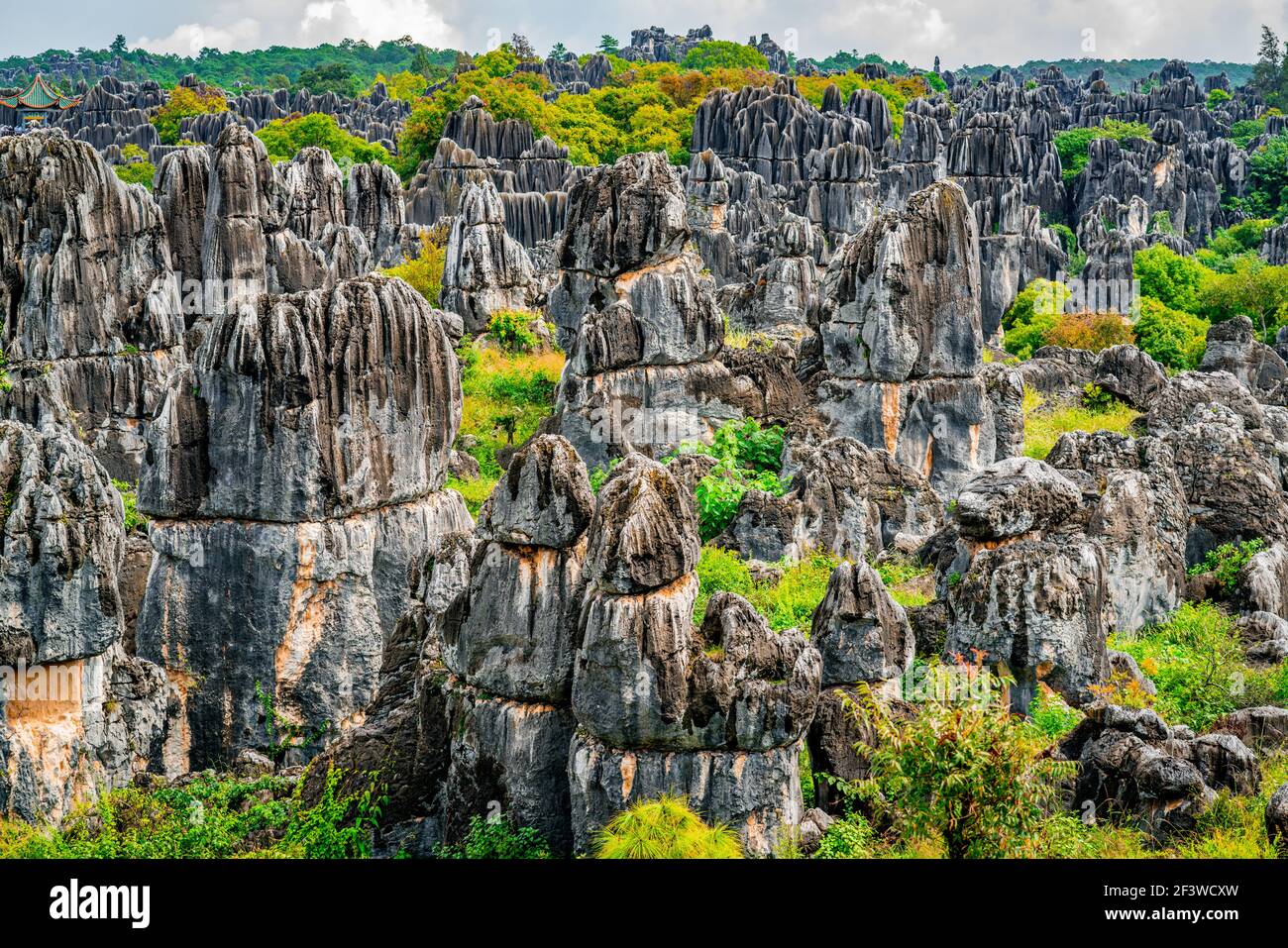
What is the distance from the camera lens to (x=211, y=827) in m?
12.2

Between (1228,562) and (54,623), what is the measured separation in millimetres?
14342

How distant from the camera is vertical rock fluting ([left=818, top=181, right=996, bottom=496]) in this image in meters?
22.8

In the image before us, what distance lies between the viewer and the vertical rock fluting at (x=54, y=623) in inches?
482

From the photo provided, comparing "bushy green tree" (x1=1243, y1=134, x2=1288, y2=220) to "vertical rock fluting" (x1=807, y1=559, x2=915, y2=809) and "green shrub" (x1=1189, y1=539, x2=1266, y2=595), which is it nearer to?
"green shrub" (x1=1189, y1=539, x2=1266, y2=595)

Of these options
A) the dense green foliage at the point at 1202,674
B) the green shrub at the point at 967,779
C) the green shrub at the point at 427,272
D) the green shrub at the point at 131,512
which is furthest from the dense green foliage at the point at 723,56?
the green shrub at the point at 967,779

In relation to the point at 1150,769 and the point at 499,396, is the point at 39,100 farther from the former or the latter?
the point at 1150,769

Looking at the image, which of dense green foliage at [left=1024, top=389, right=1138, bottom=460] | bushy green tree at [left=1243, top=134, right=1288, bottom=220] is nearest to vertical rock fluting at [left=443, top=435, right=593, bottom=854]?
dense green foliage at [left=1024, top=389, right=1138, bottom=460]

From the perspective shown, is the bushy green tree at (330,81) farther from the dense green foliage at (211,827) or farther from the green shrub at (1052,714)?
the green shrub at (1052,714)

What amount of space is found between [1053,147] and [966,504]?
65670mm

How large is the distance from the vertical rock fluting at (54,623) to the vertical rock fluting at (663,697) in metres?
4.59

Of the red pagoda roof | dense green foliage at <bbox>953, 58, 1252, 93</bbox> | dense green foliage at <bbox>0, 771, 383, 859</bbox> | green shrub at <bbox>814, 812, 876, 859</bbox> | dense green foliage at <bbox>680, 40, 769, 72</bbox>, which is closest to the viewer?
green shrub at <bbox>814, 812, 876, 859</bbox>

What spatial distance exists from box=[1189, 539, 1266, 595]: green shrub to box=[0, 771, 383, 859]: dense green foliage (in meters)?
11.9

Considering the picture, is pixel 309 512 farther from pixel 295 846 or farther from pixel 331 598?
pixel 295 846

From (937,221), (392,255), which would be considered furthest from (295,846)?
(392,255)
